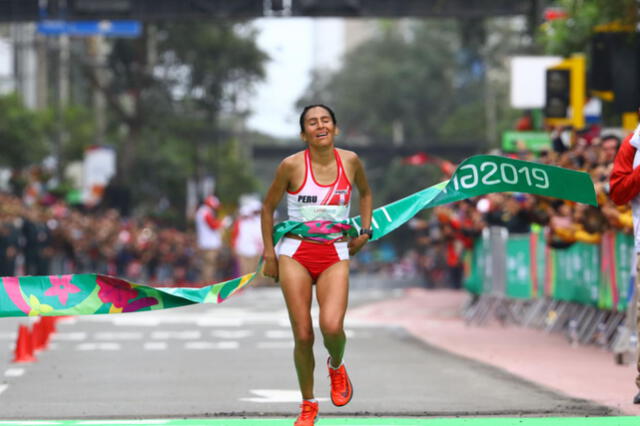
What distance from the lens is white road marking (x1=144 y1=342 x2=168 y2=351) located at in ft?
59.3

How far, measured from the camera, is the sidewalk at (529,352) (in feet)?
42.4

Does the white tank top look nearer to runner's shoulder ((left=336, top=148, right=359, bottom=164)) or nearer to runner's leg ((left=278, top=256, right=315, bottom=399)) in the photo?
runner's shoulder ((left=336, top=148, right=359, bottom=164))

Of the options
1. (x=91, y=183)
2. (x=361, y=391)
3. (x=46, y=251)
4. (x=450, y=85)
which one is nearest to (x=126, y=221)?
(x=91, y=183)

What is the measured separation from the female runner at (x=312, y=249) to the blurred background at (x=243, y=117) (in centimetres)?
518

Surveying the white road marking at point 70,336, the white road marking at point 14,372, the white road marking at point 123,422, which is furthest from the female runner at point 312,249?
the white road marking at point 70,336

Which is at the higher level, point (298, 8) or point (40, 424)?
point (298, 8)

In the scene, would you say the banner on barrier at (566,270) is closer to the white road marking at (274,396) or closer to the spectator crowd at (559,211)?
the spectator crowd at (559,211)

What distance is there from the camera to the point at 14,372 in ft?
48.4

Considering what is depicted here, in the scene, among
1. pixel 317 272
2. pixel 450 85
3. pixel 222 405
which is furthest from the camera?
pixel 450 85

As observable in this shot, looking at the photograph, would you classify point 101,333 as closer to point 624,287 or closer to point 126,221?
point 624,287

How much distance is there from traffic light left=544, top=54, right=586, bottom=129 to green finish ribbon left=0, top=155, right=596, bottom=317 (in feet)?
45.3

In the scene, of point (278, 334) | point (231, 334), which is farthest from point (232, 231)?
point (278, 334)

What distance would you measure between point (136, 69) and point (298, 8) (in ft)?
99.1

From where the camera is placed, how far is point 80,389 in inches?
512
